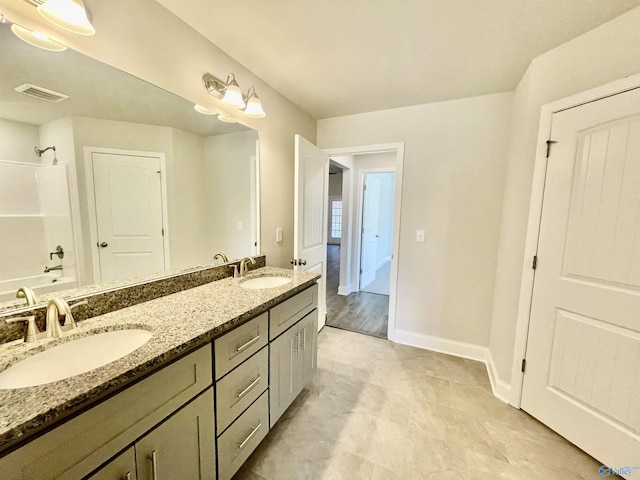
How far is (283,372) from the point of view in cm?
154

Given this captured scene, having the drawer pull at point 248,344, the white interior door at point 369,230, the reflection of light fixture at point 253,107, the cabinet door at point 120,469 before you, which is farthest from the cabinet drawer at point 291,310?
the white interior door at point 369,230

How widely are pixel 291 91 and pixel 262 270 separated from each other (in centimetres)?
154

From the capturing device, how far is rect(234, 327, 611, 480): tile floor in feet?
4.47

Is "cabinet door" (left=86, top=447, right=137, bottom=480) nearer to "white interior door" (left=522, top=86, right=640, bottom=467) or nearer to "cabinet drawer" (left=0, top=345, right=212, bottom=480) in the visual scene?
"cabinet drawer" (left=0, top=345, right=212, bottom=480)

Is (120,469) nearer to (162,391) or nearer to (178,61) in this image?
(162,391)

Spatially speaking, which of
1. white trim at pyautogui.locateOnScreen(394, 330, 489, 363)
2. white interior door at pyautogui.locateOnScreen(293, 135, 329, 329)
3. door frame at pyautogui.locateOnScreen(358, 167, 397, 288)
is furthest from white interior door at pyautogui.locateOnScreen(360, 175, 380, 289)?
white trim at pyautogui.locateOnScreen(394, 330, 489, 363)

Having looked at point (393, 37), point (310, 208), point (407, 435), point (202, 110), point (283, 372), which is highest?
point (393, 37)

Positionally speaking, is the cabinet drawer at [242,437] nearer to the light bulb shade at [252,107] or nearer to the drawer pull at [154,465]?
the drawer pull at [154,465]

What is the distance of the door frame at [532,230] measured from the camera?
149 centimetres

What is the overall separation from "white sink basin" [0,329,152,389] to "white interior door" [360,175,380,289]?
345 cm

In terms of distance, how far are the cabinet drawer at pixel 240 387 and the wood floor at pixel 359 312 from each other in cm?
176

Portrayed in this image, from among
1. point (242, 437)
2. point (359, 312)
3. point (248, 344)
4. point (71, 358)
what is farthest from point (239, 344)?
point (359, 312)

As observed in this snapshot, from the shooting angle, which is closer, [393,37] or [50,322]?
[50,322]

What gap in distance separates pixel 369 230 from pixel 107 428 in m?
4.21
